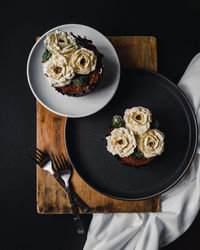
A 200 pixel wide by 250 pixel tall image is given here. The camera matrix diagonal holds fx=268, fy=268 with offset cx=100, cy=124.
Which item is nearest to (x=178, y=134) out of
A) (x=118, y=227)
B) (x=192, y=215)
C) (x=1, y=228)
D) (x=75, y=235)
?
(x=192, y=215)

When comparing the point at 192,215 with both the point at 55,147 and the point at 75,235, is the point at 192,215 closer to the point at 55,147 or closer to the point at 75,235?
the point at 75,235

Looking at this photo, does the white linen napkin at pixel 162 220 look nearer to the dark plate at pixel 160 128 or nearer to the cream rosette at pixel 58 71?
the dark plate at pixel 160 128

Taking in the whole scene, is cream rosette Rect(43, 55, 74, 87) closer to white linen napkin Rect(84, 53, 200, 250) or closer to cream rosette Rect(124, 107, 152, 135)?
cream rosette Rect(124, 107, 152, 135)

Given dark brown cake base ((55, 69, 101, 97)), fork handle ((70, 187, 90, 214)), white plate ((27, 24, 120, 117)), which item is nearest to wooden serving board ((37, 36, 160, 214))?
fork handle ((70, 187, 90, 214))

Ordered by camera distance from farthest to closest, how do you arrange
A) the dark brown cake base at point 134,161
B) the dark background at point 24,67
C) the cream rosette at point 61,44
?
the dark background at point 24,67
the dark brown cake base at point 134,161
the cream rosette at point 61,44

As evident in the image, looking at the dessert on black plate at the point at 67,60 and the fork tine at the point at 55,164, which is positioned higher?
the dessert on black plate at the point at 67,60

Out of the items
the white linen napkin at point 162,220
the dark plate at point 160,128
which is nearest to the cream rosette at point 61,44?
the dark plate at point 160,128

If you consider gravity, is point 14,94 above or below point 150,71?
below

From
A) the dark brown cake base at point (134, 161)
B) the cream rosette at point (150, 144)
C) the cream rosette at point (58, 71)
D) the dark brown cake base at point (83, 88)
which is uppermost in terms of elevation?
the cream rosette at point (58, 71)
